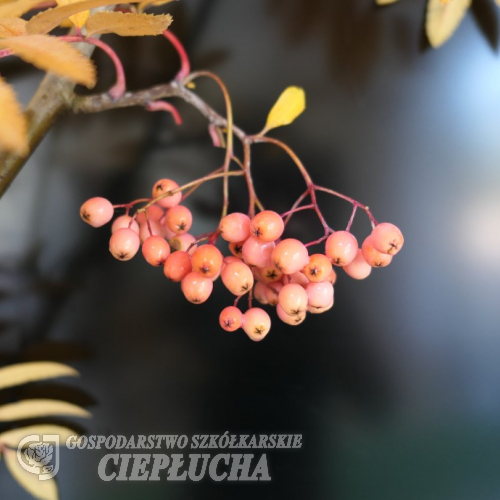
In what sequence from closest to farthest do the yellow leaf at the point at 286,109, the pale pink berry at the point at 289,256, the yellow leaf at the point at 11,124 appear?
the yellow leaf at the point at 11,124 < the pale pink berry at the point at 289,256 < the yellow leaf at the point at 286,109

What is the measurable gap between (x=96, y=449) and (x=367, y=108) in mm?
437

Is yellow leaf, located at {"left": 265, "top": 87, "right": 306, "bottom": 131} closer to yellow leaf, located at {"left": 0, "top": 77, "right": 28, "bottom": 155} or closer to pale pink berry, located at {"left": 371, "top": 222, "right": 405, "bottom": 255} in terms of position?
pale pink berry, located at {"left": 371, "top": 222, "right": 405, "bottom": 255}

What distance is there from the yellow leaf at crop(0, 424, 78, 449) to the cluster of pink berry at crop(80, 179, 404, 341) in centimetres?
20

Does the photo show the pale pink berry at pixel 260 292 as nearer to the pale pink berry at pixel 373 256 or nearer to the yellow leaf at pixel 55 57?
the pale pink berry at pixel 373 256

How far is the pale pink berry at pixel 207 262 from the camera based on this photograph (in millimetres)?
307

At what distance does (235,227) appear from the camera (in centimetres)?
32

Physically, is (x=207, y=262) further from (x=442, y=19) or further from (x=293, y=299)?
(x=442, y=19)

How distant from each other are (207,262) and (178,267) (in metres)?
0.03

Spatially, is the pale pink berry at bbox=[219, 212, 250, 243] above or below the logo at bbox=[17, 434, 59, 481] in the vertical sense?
above

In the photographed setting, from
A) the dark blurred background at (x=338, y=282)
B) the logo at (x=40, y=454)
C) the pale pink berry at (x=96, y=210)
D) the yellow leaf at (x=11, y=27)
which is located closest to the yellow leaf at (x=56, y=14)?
the yellow leaf at (x=11, y=27)

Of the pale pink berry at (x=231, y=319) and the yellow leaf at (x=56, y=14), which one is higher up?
the yellow leaf at (x=56, y=14)

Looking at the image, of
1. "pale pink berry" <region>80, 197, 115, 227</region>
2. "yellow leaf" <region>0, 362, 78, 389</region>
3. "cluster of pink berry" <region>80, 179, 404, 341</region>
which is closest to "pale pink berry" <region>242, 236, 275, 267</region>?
"cluster of pink berry" <region>80, 179, 404, 341</region>

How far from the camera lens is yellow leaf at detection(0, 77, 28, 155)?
16 centimetres

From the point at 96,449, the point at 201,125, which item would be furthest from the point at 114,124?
the point at 96,449
